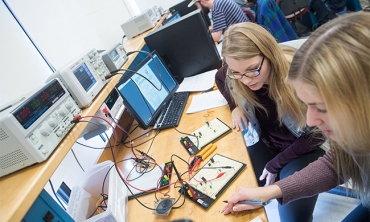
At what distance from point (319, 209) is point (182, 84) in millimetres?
1248

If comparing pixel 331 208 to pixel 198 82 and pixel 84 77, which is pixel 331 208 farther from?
pixel 84 77

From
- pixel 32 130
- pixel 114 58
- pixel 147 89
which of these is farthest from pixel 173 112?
pixel 32 130

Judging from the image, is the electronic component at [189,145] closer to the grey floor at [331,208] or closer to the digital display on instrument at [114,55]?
the digital display on instrument at [114,55]

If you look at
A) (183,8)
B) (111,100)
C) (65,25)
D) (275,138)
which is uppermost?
(65,25)

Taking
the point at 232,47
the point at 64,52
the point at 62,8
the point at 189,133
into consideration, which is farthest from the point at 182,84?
the point at 62,8

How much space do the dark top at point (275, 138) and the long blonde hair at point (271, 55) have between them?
0.24ft

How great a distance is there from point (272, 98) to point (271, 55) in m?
0.22

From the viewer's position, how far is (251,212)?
28.1 inches

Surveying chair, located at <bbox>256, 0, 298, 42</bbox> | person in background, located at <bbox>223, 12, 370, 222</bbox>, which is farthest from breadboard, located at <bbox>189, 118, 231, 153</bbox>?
chair, located at <bbox>256, 0, 298, 42</bbox>

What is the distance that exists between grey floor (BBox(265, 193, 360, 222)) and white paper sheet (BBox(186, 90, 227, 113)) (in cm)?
80

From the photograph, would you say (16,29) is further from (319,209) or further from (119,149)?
(319,209)

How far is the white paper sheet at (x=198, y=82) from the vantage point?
1.57m

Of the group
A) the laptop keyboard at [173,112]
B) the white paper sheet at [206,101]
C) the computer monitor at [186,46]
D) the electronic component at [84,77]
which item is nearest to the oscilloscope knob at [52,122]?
the electronic component at [84,77]

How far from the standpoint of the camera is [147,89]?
1385 millimetres
